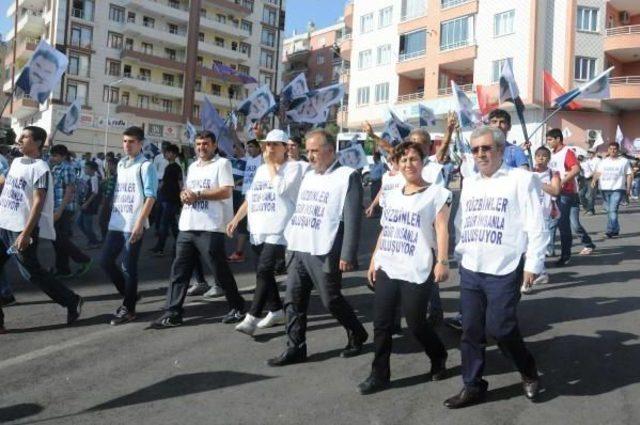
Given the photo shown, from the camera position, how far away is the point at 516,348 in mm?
4098

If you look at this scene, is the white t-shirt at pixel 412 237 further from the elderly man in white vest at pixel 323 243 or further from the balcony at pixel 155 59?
the balcony at pixel 155 59

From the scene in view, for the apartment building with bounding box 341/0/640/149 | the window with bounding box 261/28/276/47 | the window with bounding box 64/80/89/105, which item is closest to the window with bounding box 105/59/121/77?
the window with bounding box 64/80/89/105

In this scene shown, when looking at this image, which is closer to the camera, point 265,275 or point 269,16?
point 265,275

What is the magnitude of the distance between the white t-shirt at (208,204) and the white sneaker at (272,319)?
939 mm

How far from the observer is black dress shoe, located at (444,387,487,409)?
4067mm

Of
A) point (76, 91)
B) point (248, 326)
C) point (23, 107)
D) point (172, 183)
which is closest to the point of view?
point (248, 326)

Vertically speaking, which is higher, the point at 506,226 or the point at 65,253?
the point at 506,226

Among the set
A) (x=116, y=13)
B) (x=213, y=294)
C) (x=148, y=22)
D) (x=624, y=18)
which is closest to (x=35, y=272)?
(x=213, y=294)

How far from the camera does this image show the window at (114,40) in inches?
2219

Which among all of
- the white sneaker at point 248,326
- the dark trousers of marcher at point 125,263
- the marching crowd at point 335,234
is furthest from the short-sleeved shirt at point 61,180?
the white sneaker at point 248,326

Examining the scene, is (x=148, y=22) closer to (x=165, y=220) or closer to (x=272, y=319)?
(x=165, y=220)

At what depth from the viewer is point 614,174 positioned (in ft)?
41.3

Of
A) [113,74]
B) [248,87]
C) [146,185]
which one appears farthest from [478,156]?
[248,87]

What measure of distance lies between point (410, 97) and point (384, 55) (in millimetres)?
4974
